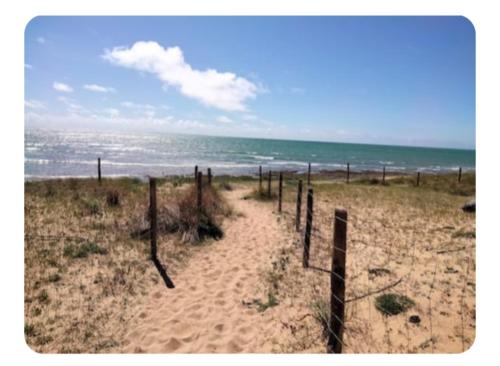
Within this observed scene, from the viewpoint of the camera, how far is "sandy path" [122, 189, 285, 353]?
127 inches

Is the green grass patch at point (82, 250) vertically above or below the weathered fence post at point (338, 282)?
below

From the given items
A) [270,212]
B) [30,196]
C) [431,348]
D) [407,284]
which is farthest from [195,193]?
→ [30,196]

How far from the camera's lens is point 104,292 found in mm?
4188

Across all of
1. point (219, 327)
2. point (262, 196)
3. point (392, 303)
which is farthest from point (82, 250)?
point (262, 196)

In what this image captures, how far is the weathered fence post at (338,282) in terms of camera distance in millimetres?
2805

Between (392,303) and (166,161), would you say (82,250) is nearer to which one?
(392,303)

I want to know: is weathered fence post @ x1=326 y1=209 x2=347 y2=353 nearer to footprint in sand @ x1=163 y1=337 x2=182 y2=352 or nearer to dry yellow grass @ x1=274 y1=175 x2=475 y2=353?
dry yellow grass @ x1=274 y1=175 x2=475 y2=353

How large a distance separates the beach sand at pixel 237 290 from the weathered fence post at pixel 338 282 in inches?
9.7

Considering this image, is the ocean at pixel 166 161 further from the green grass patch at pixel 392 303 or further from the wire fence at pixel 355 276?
the green grass patch at pixel 392 303

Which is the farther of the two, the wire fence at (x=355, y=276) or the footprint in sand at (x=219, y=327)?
the footprint in sand at (x=219, y=327)

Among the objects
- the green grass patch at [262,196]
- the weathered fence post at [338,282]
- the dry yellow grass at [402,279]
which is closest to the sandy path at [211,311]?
the dry yellow grass at [402,279]

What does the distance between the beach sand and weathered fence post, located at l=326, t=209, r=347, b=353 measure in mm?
246

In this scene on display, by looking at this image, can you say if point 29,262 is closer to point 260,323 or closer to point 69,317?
point 69,317

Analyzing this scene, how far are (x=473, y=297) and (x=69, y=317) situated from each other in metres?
5.68
